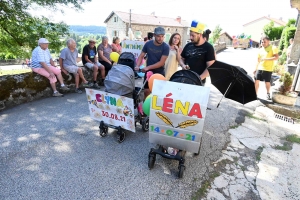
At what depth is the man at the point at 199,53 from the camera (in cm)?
326

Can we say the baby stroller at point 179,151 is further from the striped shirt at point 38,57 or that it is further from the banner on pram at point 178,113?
the striped shirt at point 38,57

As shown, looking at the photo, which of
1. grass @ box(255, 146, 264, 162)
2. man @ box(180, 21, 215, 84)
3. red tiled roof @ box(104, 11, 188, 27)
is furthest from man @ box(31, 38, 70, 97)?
red tiled roof @ box(104, 11, 188, 27)

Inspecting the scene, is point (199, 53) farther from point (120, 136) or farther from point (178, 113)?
point (120, 136)

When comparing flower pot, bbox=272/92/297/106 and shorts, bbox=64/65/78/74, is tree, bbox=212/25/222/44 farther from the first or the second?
shorts, bbox=64/65/78/74

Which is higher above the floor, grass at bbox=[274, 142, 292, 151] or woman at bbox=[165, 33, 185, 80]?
woman at bbox=[165, 33, 185, 80]

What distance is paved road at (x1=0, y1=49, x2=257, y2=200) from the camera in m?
2.31

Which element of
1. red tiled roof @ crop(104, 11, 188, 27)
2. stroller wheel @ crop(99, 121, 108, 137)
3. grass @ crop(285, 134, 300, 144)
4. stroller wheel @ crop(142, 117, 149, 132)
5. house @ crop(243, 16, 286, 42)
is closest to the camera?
stroller wheel @ crop(99, 121, 108, 137)

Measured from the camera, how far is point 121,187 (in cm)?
237

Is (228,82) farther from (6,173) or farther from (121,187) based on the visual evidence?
(6,173)

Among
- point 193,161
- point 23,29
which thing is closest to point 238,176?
point 193,161

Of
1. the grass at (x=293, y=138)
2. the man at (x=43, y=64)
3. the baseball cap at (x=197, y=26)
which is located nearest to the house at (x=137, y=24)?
the man at (x=43, y=64)

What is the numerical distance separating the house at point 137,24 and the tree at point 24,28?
22759mm

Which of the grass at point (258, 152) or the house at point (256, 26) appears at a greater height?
the house at point (256, 26)

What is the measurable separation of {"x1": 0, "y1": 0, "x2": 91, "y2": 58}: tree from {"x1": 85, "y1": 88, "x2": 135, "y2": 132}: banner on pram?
5.12 meters
